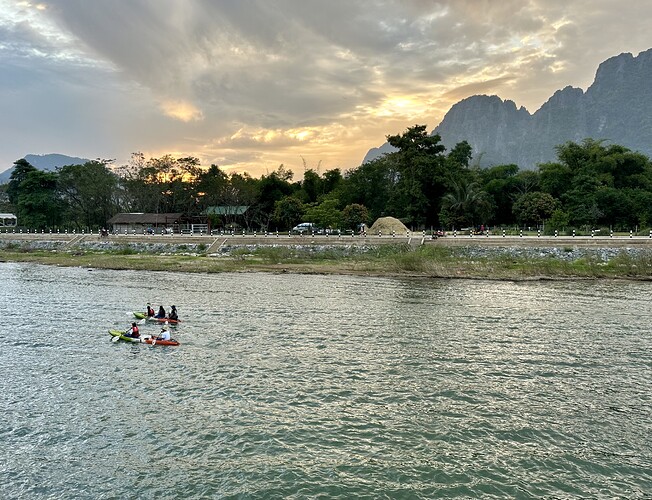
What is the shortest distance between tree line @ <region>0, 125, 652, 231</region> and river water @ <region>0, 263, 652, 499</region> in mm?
47310

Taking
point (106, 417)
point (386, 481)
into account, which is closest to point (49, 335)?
point (106, 417)

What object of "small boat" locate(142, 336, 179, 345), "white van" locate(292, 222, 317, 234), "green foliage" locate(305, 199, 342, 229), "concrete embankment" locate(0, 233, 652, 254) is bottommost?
"small boat" locate(142, 336, 179, 345)

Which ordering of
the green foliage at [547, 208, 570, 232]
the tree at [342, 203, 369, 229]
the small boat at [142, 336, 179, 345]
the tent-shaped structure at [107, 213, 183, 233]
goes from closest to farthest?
the small boat at [142, 336, 179, 345], the green foliage at [547, 208, 570, 232], the tree at [342, 203, 369, 229], the tent-shaped structure at [107, 213, 183, 233]

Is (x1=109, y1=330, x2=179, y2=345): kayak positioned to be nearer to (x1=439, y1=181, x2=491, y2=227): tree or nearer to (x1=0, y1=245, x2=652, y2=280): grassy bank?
(x1=0, y1=245, x2=652, y2=280): grassy bank

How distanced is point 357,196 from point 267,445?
8021cm

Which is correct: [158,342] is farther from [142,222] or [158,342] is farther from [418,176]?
[142,222]

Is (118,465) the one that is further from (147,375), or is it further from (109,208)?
(109,208)

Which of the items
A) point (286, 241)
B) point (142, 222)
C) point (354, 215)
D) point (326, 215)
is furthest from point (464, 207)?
point (142, 222)

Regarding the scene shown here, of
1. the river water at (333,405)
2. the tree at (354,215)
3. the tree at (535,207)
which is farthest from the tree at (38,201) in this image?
the tree at (535,207)

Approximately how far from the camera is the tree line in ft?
234

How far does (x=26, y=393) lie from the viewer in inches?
628

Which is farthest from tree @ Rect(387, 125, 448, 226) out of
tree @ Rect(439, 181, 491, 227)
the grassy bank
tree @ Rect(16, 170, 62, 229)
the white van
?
tree @ Rect(16, 170, 62, 229)

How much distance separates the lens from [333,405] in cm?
1485

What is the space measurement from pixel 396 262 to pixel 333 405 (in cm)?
3394
